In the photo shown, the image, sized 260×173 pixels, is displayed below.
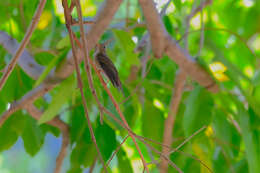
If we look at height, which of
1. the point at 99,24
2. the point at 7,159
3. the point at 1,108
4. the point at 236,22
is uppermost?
the point at 236,22

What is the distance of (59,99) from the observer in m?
0.62

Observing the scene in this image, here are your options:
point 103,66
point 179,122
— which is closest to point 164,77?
point 179,122

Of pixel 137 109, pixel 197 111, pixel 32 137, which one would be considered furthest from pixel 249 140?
pixel 32 137

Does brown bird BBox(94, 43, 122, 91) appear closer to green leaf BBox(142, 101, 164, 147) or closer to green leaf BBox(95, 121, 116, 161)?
green leaf BBox(95, 121, 116, 161)

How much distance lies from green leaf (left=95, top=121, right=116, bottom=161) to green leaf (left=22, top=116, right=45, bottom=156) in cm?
22

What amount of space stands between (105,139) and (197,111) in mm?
165

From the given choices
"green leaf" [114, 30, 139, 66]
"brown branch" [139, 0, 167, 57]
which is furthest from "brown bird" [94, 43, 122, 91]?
"brown branch" [139, 0, 167, 57]

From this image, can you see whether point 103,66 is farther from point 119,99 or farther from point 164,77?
point 164,77

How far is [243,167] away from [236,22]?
56 centimetres

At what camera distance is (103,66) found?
0.45 meters

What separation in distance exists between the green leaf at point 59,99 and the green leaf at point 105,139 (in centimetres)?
9

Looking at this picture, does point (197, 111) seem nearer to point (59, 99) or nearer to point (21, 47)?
point (59, 99)

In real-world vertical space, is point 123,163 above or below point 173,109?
below

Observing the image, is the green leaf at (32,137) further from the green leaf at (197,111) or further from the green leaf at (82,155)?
the green leaf at (197,111)
